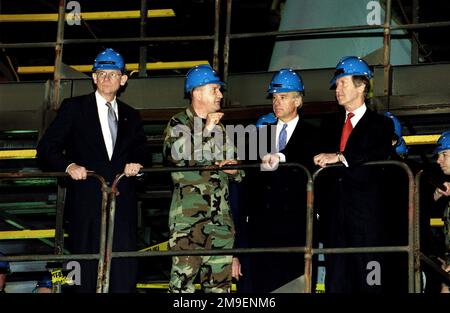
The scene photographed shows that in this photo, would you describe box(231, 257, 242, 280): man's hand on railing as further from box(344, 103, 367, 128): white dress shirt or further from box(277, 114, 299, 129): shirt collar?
box(344, 103, 367, 128): white dress shirt

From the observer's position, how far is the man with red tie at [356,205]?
30.5 feet

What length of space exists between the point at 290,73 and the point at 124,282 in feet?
8.56

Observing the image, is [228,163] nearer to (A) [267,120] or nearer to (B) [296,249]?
(A) [267,120]

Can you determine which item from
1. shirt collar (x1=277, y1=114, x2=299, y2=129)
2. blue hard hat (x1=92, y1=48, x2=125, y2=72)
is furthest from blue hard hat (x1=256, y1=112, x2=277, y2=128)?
blue hard hat (x1=92, y1=48, x2=125, y2=72)

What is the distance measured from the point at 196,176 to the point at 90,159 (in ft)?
3.52

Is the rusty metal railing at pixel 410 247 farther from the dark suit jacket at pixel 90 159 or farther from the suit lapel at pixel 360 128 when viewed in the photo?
the dark suit jacket at pixel 90 159

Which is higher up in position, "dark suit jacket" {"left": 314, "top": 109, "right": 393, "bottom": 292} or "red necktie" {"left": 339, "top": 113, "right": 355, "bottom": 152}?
"red necktie" {"left": 339, "top": 113, "right": 355, "bottom": 152}

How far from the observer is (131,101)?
12.0 m

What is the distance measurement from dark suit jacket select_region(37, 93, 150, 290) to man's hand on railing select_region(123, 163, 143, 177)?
28 centimetres

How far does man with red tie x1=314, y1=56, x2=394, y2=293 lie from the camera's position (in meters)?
9.29

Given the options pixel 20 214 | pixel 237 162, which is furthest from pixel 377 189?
pixel 20 214

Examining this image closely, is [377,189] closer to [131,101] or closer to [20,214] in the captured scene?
[131,101]

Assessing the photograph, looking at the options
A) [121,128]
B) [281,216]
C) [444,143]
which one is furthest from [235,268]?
[444,143]

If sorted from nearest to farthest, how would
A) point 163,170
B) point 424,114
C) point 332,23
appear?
point 163,170 → point 424,114 → point 332,23
